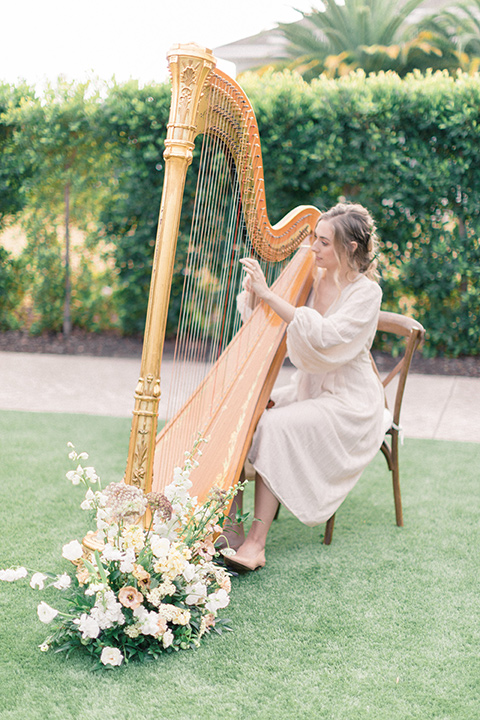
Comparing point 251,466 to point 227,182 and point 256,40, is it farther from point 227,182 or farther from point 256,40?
point 256,40

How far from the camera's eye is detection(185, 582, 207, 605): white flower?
197 centimetres

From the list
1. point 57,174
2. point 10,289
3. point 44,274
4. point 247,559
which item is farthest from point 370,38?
point 247,559

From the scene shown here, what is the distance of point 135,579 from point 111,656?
0.62ft

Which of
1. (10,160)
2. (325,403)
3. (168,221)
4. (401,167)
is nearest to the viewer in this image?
(168,221)

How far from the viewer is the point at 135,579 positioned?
1.88 meters

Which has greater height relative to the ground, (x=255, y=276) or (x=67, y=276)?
(x=255, y=276)

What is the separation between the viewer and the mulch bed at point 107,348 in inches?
243

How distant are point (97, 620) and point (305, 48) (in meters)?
8.48

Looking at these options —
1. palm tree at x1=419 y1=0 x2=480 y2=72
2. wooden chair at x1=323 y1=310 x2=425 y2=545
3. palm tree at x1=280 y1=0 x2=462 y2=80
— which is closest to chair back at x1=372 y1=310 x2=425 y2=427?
wooden chair at x1=323 y1=310 x2=425 y2=545

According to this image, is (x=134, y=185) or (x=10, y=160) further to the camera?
(x=10, y=160)

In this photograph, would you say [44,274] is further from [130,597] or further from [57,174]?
[130,597]

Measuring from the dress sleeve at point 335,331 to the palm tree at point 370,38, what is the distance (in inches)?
260

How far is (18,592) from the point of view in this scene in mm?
2225

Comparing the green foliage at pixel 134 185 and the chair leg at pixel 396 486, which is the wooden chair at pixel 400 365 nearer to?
the chair leg at pixel 396 486
